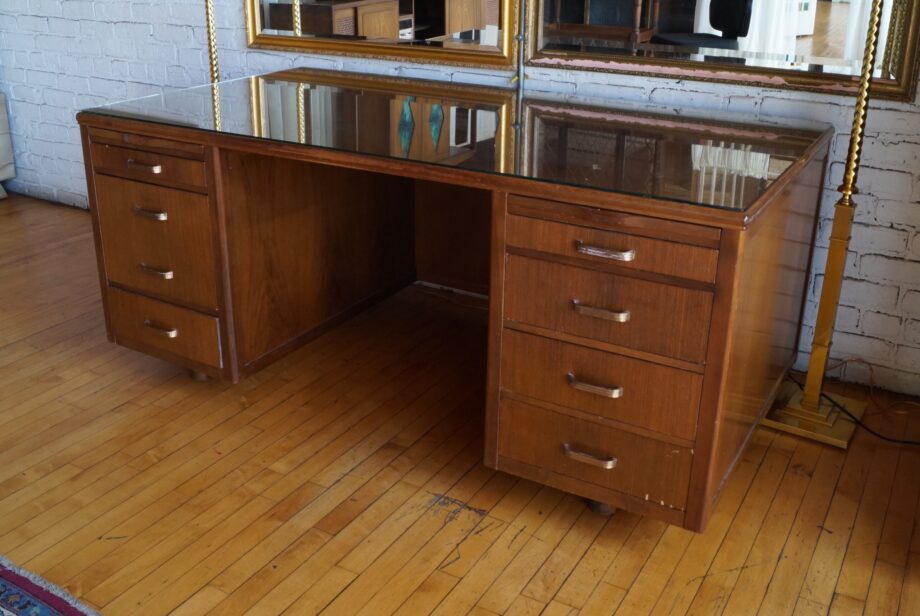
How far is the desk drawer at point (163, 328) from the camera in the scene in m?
2.46

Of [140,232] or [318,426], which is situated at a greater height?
[140,232]

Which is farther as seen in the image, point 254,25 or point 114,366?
point 254,25

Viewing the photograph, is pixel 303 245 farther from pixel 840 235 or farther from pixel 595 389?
pixel 840 235

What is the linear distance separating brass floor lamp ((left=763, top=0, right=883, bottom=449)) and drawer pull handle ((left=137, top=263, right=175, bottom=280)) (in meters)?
1.54

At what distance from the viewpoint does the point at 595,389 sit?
74.6 inches

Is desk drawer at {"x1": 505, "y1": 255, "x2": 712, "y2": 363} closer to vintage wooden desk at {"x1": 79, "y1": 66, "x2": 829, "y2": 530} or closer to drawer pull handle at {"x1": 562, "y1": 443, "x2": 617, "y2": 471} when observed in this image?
vintage wooden desk at {"x1": 79, "y1": 66, "x2": 829, "y2": 530}

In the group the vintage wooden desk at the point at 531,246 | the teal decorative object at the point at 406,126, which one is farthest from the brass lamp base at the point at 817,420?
the teal decorative object at the point at 406,126

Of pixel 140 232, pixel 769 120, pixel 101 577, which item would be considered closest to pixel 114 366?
pixel 140 232

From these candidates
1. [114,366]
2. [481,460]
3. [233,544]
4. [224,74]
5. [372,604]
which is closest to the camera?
[372,604]

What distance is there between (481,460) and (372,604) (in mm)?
558

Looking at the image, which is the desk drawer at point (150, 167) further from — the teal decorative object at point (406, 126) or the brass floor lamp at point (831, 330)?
the teal decorative object at point (406, 126)

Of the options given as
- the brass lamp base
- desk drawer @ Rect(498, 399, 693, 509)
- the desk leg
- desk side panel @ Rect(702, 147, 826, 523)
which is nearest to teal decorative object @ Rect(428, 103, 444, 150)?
the desk leg

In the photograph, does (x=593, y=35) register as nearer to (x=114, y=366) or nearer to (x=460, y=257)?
(x=460, y=257)

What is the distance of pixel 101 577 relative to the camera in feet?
6.21
